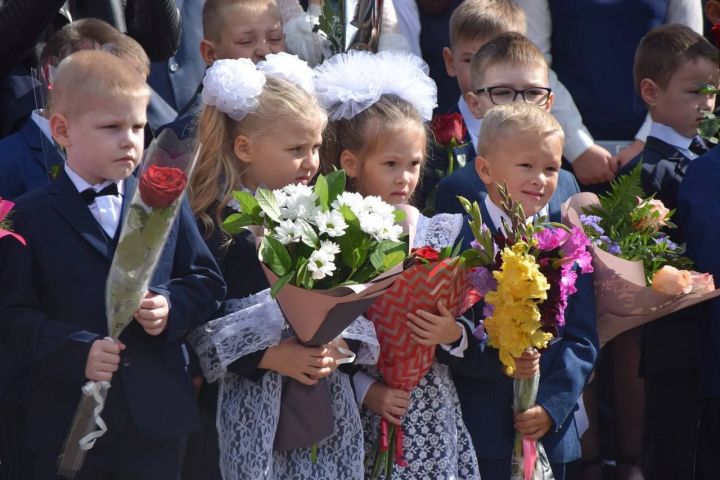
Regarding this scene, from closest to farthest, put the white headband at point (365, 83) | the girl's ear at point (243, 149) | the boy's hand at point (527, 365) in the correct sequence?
the boy's hand at point (527, 365) < the girl's ear at point (243, 149) < the white headband at point (365, 83)

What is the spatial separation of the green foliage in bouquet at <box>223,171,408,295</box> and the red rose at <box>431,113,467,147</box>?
4.71ft

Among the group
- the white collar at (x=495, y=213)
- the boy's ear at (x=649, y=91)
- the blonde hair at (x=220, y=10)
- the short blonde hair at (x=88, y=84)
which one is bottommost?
the white collar at (x=495, y=213)

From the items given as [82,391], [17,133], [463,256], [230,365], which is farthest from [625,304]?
[17,133]

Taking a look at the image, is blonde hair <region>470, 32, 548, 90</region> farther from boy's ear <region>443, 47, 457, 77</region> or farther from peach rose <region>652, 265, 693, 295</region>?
peach rose <region>652, 265, 693, 295</region>

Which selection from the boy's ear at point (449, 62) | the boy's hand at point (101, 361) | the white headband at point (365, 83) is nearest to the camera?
the boy's hand at point (101, 361)

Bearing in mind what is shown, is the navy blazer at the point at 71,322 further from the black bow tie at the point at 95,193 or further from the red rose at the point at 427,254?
the red rose at the point at 427,254

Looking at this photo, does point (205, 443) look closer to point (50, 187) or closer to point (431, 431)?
point (431, 431)

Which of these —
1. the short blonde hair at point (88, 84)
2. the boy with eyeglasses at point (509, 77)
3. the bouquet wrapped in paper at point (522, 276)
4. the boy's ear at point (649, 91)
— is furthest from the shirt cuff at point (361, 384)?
the boy's ear at point (649, 91)

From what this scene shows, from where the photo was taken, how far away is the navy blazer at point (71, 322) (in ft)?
13.1

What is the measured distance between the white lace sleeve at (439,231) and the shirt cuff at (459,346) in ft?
1.08

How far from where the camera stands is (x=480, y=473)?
4609 mm

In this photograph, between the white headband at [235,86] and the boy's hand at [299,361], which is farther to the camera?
the white headband at [235,86]

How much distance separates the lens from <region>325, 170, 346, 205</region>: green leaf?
4.16 meters

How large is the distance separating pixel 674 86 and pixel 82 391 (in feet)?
11.2
